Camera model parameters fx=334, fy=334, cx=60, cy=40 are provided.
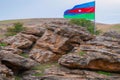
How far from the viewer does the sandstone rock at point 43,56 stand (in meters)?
27.2

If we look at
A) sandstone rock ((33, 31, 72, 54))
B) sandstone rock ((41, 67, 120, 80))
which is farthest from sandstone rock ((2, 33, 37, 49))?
sandstone rock ((41, 67, 120, 80))

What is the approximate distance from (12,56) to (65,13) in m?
11.2

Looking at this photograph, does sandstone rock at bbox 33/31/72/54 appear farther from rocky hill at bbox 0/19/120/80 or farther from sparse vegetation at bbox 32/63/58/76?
sparse vegetation at bbox 32/63/58/76

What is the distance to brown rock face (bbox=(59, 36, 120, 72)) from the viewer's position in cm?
Result: 2445

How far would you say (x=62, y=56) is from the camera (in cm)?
2547

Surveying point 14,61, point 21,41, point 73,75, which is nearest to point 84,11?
point 21,41

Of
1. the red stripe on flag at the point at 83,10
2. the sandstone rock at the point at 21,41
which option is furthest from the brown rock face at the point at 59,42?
the red stripe on flag at the point at 83,10

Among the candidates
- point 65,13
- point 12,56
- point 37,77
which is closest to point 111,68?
point 37,77

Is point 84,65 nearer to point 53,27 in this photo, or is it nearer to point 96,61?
point 96,61

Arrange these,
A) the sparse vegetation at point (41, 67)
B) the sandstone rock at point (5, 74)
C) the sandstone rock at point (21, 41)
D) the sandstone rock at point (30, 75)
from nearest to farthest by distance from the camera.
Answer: the sandstone rock at point (5, 74) < the sandstone rock at point (30, 75) < the sparse vegetation at point (41, 67) < the sandstone rock at point (21, 41)

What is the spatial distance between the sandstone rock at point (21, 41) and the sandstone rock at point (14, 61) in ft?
13.9

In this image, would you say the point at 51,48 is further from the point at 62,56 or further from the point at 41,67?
the point at 41,67

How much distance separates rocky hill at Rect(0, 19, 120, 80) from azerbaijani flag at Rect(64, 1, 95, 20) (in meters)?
3.56

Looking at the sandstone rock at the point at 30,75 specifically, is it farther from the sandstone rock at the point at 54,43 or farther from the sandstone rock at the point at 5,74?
the sandstone rock at the point at 54,43
